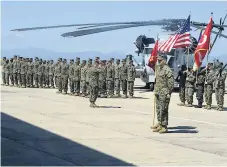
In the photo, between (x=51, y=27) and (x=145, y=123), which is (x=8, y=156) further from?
(x=51, y=27)

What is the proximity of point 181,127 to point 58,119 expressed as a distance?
Answer: 295 cm

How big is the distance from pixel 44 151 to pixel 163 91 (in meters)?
3.48

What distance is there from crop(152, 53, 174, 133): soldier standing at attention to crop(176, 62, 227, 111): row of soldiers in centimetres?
585

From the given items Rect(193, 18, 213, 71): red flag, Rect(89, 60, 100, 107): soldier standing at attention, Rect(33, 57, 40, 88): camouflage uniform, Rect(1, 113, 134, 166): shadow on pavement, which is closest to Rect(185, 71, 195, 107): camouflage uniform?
Rect(193, 18, 213, 71): red flag

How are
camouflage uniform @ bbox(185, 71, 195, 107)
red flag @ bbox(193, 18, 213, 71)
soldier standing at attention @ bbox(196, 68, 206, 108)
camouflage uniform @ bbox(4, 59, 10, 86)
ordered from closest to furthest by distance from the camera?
red flag @ bbox(193, 18, 213, 71) < soldier standing at attention @ bbox(196, 68, 206, 108) < camouflage uniform @ bbox(185, 71, 195, 107) < camouflage uniform @ bbox(4, 59, 10, 86)

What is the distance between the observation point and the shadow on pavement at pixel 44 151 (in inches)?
300

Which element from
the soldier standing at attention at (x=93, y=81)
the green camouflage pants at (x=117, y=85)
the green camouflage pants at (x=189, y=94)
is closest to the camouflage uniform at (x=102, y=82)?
the green camouflage pants at (x=117, y=85)

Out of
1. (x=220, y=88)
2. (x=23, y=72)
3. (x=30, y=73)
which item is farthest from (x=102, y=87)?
(x=23, y=72)

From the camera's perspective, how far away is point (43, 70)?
26047mm

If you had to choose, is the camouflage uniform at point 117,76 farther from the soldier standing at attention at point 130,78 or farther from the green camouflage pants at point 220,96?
the green camouflage pants at point 220,96

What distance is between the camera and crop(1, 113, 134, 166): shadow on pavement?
762cm

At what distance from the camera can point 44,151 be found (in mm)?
8414

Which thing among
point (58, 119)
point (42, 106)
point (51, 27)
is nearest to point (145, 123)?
point (58, 119)

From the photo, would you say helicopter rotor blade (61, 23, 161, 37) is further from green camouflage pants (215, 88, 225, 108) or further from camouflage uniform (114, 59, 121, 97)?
green camouflage pants (215, 88, 225, 108)
